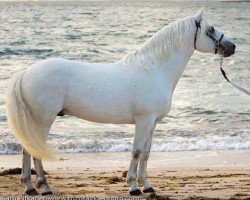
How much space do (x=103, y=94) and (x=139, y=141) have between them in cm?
60

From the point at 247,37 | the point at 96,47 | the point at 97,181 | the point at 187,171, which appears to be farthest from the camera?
the point at 247,37

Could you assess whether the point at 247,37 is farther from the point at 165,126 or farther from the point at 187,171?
the point at 187,171

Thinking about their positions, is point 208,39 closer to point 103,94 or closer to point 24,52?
point 103,94

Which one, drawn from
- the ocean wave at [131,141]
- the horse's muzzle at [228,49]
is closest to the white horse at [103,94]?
the horse's muzzle at [228,49]

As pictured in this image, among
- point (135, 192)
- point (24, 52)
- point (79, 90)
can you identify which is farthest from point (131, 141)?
point (24, 52)

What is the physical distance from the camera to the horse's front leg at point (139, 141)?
7.03 metres

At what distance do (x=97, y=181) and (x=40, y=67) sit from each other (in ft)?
6.09

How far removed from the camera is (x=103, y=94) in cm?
702

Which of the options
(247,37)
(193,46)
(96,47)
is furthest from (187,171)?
(247,37)

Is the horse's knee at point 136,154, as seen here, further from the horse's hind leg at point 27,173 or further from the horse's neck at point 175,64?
the horse's hind leg at point 27,173

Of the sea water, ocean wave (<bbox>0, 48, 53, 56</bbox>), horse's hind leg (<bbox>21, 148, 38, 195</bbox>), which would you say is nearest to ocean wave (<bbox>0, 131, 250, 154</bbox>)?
the sea water

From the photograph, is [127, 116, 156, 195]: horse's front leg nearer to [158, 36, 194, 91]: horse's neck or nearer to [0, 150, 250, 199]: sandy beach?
[0, 150, 250, 199]: sandy beach

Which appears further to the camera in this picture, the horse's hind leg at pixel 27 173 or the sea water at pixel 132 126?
the sea water at pixel 132 126

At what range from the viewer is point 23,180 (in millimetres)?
7113
